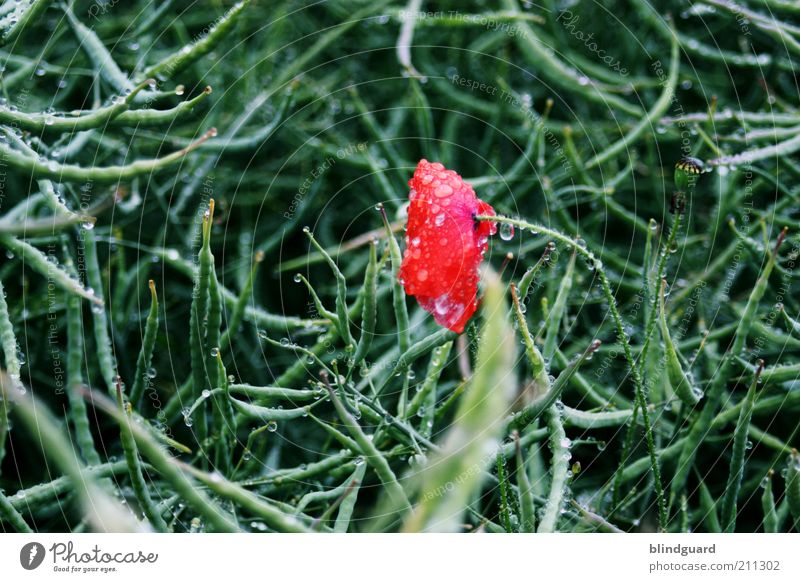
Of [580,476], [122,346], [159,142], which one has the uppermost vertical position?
[159,142]

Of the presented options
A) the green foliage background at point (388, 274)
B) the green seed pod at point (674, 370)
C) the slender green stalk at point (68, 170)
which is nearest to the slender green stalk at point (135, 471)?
the green foliage background at point (388, 274)

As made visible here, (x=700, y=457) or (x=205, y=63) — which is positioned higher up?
(x=205, y=63)

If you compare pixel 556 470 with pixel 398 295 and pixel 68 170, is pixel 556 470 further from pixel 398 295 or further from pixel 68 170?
pixel 68 170

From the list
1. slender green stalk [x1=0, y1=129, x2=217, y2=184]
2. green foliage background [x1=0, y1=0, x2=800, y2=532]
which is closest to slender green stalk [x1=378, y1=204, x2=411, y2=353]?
green foliage background [x1=0, y1=0, x2=800, y2=532]

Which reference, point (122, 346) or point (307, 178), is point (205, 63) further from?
point (122, 346)

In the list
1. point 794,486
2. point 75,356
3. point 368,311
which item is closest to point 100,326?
point 75,356

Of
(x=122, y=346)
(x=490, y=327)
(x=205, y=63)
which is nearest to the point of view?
(x=490, y=327)

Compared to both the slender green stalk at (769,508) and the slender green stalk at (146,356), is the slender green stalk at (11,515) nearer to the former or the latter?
the slender green stalk at (146,356)
